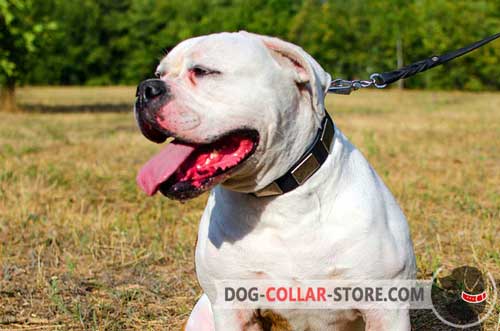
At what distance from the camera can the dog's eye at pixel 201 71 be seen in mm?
2385

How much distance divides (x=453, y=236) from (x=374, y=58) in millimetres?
35654

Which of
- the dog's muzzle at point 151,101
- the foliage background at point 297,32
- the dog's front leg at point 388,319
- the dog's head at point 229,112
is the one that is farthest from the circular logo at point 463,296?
the foliage background at point 297,32

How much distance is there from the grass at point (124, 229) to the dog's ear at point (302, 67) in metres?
1.45

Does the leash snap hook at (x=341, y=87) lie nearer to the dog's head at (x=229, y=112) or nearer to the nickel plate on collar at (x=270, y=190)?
the dog's head at (x=229, y=112)

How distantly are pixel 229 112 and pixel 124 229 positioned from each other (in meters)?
2.91

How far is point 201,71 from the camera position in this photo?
7.88 feet

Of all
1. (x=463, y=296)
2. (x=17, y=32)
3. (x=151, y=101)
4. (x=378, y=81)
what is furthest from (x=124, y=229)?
(x=17, y=32)

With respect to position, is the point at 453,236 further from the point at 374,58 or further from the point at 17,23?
the point at 374,58

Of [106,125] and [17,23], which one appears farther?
[17,23]

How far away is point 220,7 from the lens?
4500 centimetres

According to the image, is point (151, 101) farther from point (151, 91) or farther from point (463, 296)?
point (463, 296)

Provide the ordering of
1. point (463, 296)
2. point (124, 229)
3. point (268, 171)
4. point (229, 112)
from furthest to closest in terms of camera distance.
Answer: point (124, 229)
point (463, 296)
point (268, 171)
point (229, 112)

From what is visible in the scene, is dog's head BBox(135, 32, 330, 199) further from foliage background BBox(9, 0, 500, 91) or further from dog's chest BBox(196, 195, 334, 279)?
foliage background BBox(9, 0, 500, 91)

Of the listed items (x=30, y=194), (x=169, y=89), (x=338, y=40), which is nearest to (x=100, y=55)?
(x=338, y=40)
